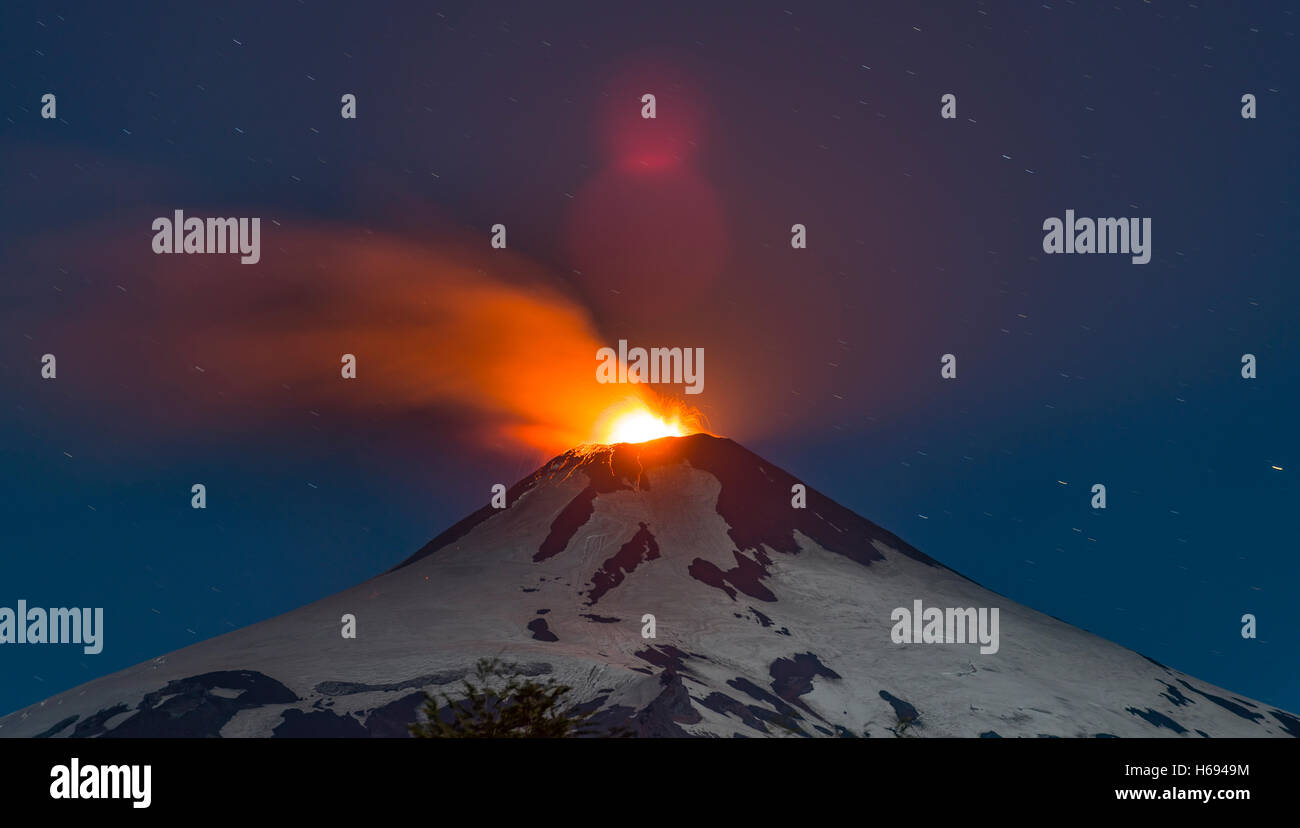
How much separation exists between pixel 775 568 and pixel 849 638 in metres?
29.1

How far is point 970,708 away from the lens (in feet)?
456

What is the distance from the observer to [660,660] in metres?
136

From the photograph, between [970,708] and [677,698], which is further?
[970,708]

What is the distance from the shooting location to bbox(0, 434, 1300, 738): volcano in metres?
116

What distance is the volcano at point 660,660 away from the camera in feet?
380
